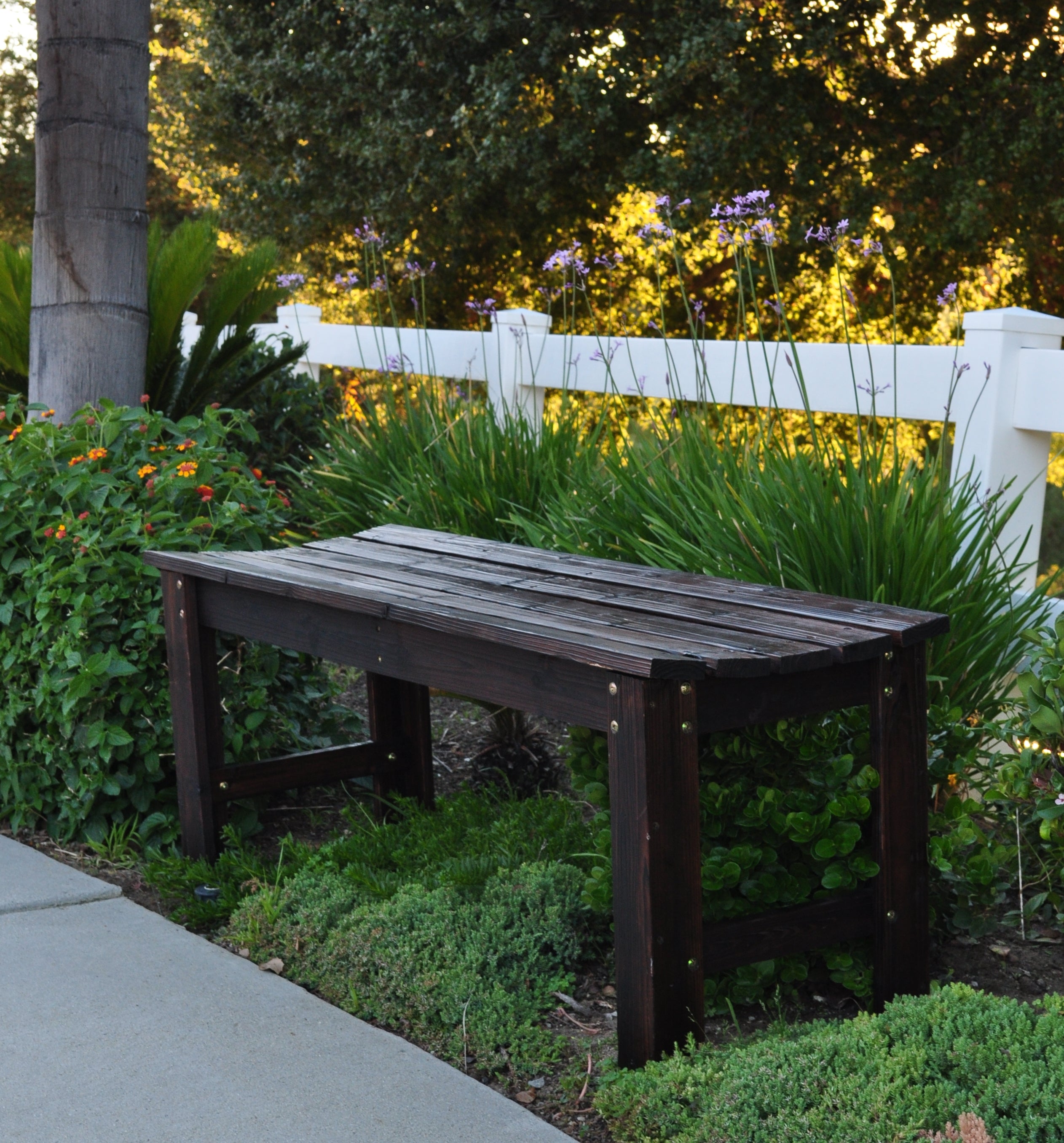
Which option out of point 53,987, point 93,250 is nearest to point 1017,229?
point 93,250

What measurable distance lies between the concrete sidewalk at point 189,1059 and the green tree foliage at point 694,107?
415 inches

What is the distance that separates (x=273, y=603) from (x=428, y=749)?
85cm

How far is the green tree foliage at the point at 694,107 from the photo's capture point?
1190 centimetres

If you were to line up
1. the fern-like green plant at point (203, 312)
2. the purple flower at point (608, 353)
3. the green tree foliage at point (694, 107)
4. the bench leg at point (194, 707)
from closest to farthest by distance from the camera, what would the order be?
1. the bench leg at point (194, 707)
2. the purple flower at point (608, 353)
3. the fern-like green plant at point (203, 312)
4. the green tree foliage at point (694, 107)

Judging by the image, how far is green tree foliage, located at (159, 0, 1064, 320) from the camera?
1190 cm

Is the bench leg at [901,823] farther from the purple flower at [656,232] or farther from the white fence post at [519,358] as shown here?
the white fence post at [519,358]

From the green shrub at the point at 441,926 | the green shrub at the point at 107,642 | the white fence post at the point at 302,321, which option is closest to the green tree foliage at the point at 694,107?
the white fence post at the point at 302,321

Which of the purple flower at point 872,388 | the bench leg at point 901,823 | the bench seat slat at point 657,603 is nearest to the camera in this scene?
the bench seat slat at point 657,603

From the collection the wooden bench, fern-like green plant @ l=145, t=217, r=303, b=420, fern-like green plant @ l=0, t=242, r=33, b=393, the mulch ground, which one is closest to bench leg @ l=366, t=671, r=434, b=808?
the mulch ground

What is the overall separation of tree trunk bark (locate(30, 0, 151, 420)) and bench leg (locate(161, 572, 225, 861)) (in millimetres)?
1504

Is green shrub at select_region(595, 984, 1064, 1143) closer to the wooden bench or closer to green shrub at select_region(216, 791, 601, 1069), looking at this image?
the wooden bench

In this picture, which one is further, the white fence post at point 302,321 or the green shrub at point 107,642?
the white fence post at point 302,321

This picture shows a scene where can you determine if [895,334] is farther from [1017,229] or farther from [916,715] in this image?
[1017,229]

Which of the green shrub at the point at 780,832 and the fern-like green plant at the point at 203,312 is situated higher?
the fern-like green plant at the point at 203,312
